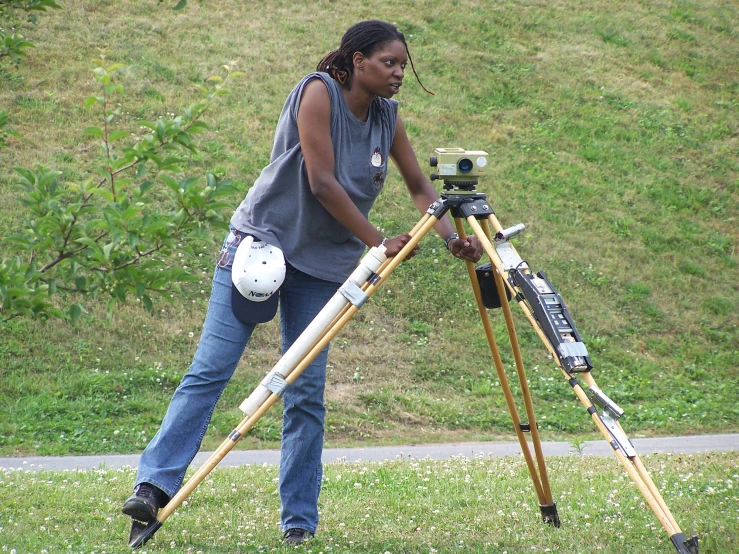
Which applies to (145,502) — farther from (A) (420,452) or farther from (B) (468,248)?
(A) (420,452)

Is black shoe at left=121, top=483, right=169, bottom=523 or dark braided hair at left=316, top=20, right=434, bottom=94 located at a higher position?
dark braided hair at left=316, top=20, right=434, bottom=94

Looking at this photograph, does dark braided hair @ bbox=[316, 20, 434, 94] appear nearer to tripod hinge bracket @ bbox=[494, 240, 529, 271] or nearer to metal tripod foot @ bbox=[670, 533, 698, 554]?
tripod hinge bracket @ bbox=[494, 240, 529, 271]

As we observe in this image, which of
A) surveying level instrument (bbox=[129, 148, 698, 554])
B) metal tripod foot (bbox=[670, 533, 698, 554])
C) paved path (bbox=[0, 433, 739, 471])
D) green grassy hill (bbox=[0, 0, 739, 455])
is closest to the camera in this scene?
metal tripod foot (bbox=[670, 533, 698, 554])

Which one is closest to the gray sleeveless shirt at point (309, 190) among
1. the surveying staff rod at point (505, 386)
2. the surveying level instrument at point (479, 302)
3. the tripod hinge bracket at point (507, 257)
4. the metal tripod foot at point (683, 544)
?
the surveying level instrument at point (479, 302)

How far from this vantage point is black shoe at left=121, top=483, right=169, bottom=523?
3.48m

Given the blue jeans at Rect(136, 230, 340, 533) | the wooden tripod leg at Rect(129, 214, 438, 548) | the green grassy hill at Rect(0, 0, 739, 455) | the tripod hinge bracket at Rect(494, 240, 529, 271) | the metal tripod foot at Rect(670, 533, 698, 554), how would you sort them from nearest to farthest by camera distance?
1. the metal tripod foot at Rect(670, 533, 698, 554)
2. the tripod hinge bracket at Rect(494, 240, 529, 271)
3. the wooden tripod leg at Rect(129, 214, 438, 548)
4. the blue jeans at Rect(136, 230, 340, 533)
5. the green grassy hill at Rect(0, 0, 739, 455)

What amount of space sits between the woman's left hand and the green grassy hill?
3.73 meters

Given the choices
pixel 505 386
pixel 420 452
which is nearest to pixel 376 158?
pixel 505 386

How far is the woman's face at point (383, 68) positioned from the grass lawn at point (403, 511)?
1.92 metres

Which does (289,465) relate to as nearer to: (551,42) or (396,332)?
(396,332)

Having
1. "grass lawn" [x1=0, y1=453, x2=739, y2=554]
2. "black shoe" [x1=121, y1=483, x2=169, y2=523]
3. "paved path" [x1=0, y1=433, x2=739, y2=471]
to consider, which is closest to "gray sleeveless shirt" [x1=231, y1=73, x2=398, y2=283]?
"black shoe" [x1=121, y1=483, x2=169, y2=523]

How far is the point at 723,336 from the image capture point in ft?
34.3

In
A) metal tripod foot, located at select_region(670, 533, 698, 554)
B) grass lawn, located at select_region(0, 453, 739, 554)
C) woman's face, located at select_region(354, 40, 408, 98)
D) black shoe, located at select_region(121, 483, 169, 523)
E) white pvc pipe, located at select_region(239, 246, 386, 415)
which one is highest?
woman's face, located at select_region(354, 40, 408, 98)

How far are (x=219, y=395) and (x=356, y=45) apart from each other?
1.55m
